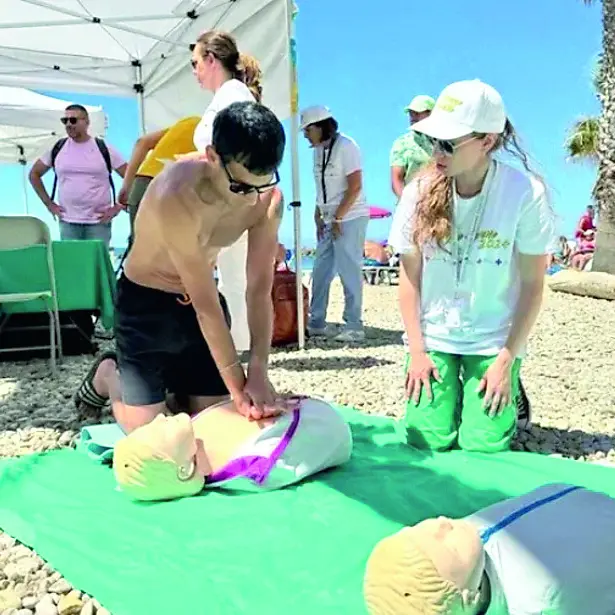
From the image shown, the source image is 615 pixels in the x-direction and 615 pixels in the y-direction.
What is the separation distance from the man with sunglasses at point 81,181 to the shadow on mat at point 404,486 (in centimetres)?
385

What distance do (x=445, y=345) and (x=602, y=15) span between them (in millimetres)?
8865

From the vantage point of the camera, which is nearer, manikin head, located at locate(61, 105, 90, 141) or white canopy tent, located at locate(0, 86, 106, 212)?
manikin head, located at locate(61, 105, 90, 141)

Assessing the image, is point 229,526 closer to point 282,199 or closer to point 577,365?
point 282,199

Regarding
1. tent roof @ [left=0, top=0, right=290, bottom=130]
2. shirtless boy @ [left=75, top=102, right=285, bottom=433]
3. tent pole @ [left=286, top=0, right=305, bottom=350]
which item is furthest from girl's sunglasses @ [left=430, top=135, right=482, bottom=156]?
tent roof @ [left=0, top=0, right=290, bottom=130]

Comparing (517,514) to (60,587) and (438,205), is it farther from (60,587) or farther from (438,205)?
(438,205)

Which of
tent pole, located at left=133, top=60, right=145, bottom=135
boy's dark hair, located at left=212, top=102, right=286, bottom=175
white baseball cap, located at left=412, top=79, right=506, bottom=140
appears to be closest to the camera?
boy's dark hair, located at left=212, top=102, right=286, bottom=175

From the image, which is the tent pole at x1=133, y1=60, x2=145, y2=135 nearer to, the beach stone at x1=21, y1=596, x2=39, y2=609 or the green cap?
the green cap

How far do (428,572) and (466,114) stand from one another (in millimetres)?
1596

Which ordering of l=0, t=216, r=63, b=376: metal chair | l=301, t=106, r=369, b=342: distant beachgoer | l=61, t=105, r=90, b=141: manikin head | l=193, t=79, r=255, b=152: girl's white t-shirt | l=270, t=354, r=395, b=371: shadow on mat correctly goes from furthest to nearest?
l=61, t=105, r=90, b=141: manikin head < l=301, t=106, r=369, b=342: distant beachgoer < l=0, t=216, r=63, b=376: metal chair < l=270, t=354, r=395, b=371: shadow on mat < l=193, t=79, r=255, b=152: girl's white t-shirt

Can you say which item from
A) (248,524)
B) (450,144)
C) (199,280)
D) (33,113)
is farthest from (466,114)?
(33,113)

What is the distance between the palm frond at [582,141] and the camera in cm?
2019

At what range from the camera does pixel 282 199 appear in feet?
8.59

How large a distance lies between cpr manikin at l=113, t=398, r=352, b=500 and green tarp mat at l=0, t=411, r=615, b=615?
53 millimetres

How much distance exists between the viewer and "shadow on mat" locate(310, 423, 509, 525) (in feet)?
7.53
